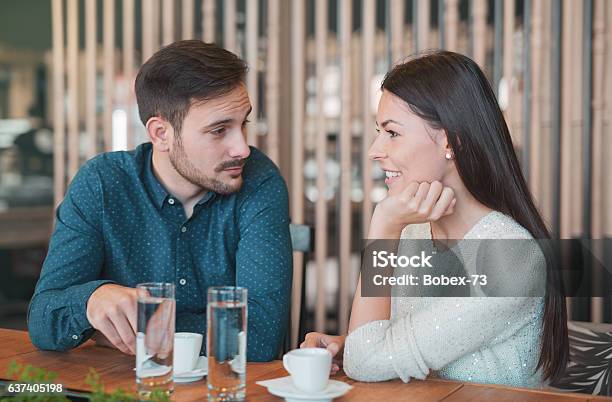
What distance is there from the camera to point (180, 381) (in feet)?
4.41

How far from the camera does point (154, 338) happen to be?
3.89 ft

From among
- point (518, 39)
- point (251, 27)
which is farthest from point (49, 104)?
point (518, 39)

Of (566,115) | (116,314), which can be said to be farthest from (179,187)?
(566,115)

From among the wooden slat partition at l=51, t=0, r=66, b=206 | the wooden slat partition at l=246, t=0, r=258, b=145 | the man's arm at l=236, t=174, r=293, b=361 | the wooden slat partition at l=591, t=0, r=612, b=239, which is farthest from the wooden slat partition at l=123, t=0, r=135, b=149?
the wooden slat partition at l=591, t=0, r=612, b=239

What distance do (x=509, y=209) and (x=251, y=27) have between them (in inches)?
72.6

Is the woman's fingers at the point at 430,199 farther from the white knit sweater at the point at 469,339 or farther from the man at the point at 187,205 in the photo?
the man at the point at 187,205

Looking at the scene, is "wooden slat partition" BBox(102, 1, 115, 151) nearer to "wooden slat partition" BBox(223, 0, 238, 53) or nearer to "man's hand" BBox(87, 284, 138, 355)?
"wooden slat partition" BBox(223, 0, 238, 53)

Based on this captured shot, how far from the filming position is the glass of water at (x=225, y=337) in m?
1.15

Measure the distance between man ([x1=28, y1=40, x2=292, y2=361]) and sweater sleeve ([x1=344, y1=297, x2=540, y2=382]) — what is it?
386 millimetres

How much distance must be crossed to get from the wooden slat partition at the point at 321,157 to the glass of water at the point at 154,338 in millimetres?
1897

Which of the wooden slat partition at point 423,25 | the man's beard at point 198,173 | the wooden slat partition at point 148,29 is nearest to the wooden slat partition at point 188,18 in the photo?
the wooden slat partition at point 148,29

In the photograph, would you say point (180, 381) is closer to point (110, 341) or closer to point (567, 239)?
point (110, 341)

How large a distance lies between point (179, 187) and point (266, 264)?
12.7 inches

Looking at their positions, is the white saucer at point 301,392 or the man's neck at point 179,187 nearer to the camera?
the white saucer at point 301,392
